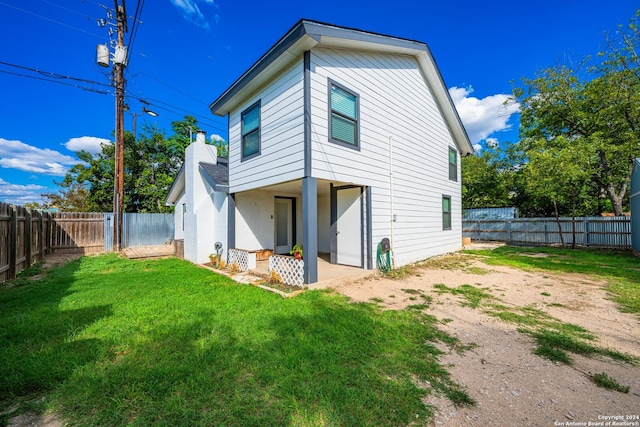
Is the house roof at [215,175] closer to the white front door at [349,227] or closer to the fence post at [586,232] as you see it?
the white front door at [349,227]

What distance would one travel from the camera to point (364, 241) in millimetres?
6504

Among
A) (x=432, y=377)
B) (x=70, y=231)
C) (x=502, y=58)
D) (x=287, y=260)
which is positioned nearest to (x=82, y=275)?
(x=287, y=260)

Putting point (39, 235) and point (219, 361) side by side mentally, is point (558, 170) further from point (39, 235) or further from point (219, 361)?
point (39, 235)

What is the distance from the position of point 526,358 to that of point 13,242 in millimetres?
10258

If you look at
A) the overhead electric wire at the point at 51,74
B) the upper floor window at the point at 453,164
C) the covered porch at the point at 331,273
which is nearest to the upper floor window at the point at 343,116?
the covered porch at the point at 331,273

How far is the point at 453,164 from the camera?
1127 cm

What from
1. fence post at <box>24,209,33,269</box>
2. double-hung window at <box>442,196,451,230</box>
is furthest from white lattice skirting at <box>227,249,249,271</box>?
double-hung window at <box>442,196,451,230</box>

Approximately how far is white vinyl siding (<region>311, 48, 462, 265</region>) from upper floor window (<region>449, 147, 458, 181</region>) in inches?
26.8

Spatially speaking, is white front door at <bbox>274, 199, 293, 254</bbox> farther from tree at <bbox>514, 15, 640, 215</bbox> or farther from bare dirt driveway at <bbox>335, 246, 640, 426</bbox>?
tree at <bbox>514, 15, 640, 215</bbox>

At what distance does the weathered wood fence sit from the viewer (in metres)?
6.01

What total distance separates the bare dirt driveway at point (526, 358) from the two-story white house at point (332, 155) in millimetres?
2090

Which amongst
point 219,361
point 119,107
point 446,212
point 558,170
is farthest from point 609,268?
point 119,107

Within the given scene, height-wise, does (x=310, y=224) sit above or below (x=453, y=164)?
below

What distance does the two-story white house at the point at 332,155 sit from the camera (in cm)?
532
